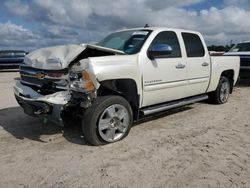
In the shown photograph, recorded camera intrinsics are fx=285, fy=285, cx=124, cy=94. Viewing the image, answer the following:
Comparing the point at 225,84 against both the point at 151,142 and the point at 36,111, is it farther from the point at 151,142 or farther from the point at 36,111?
the point at 36,111

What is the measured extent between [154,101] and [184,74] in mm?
999

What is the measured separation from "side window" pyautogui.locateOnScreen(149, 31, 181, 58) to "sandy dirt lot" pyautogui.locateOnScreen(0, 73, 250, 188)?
4.45 feet

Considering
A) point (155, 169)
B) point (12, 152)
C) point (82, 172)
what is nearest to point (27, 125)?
point (12, 152)

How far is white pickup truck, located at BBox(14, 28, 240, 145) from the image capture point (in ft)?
13.6

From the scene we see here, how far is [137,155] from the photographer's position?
13.2ft

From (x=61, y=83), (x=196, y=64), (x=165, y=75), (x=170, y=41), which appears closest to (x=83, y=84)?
(x=61, y=83)

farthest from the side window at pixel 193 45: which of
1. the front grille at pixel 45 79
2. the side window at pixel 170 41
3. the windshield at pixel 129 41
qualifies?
the front grille at pixel 45 79

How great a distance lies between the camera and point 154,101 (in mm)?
5191

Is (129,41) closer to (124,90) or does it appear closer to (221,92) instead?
(124,90)

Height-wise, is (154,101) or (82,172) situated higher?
(154,101)

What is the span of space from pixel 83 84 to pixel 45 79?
0.83 meters

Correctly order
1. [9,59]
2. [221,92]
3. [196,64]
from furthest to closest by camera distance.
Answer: [9,59] < [221,92] < [196,64]

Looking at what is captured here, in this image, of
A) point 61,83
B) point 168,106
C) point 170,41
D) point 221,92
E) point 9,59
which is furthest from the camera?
point 9,59

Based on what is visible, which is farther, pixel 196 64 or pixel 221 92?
pixel 221 92
